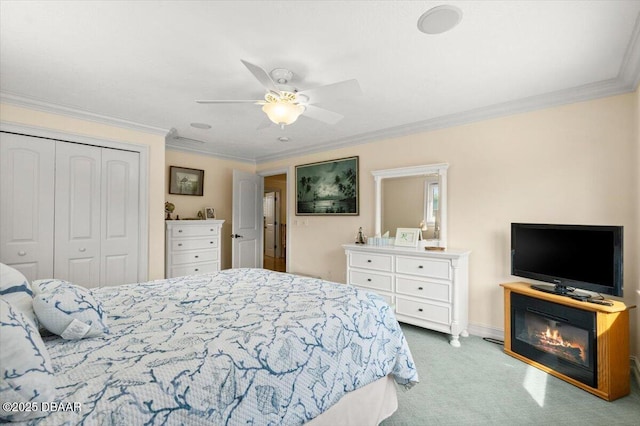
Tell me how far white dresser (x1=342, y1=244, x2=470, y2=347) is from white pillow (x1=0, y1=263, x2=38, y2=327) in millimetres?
2959

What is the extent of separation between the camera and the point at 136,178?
3.62m

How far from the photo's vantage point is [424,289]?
3195mm

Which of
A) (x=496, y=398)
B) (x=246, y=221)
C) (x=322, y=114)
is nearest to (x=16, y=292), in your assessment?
(x=322, y=114)

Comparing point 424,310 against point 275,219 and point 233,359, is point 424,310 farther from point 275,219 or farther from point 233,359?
point 275,219

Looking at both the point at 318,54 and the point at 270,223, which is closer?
the point at 318,54

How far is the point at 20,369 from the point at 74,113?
3.26 metres

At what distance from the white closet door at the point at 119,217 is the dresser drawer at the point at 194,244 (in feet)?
2.14

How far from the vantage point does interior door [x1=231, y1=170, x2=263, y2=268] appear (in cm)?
521

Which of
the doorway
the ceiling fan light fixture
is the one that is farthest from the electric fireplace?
the doorway

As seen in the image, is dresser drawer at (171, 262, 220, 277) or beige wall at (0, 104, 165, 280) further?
dresser drawer at (171, 262, 220, 277)

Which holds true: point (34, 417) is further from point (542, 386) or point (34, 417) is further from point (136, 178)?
point (136, 178)

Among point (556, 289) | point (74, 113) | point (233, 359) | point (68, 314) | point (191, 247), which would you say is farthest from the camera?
point (191, 247)

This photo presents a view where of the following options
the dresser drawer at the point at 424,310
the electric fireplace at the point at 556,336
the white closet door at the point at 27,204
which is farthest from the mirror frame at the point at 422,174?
the white closet door at the point at 27,204

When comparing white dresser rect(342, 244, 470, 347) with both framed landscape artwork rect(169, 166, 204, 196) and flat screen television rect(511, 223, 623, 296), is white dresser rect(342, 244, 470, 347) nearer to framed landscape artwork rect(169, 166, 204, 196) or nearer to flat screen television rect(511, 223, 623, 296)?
flat screen television rect(511, 223, 623, 296)
